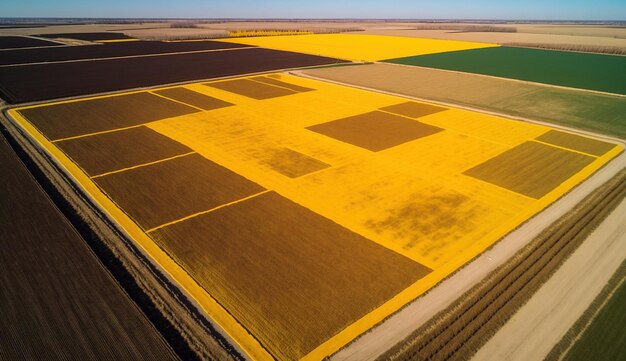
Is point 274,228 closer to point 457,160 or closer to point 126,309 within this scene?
point 126,309

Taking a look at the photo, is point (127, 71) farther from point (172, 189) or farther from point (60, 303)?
point (60, 303)

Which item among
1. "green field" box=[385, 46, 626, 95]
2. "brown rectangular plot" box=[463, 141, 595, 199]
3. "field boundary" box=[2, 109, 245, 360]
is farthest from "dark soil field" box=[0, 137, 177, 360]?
"green field" box=[385, 46, 626, 95]

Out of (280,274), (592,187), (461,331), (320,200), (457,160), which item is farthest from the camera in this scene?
(457,160)

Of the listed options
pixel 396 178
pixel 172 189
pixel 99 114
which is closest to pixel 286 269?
pixel 172 189

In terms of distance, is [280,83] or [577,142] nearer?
[577,142]

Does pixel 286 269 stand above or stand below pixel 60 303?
above

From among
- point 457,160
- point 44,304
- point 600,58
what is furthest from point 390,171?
point 600,58
